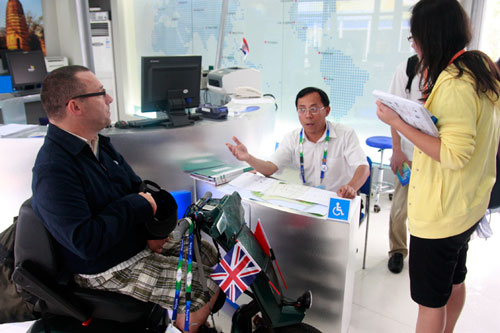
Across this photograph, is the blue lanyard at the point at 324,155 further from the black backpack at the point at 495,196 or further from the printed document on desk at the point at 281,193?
the black backpack at the point at 495,196

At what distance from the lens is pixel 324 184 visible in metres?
2.39

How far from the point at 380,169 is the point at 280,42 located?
2.03 m

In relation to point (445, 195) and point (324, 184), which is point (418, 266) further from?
point (324, 184)

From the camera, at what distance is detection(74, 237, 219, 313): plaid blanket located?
4.88 ft

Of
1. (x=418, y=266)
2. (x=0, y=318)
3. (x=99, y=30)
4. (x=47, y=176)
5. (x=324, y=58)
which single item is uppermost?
(x=99, y=30)

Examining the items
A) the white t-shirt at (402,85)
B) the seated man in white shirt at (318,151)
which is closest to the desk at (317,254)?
the seated man in white shirt at (318,151)

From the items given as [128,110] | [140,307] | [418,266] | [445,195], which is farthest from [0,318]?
[128,110]

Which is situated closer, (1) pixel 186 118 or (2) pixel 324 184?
(2) pixel 324 184

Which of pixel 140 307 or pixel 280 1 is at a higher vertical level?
pixel 280 1

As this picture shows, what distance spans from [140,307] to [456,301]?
134 centimetres

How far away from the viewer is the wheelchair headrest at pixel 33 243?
1.35 metres

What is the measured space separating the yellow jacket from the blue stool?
2.22m

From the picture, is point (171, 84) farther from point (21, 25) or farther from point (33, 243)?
point (21, 25)

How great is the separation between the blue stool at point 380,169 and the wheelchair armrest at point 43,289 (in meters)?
2.93
